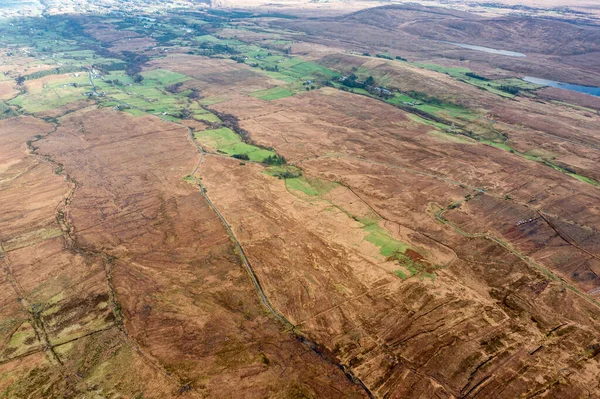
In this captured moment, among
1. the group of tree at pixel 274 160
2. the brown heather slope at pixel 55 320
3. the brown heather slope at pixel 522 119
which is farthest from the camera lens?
the brown heather slope at pixel 522 119

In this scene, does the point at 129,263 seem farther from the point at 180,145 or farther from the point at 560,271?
the point at 560,271

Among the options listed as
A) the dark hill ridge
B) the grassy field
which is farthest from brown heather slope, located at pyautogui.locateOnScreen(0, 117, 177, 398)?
the dark hill ridge

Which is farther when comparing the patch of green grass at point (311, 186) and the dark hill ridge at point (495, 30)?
the dark hill ridge at point (495, 30)

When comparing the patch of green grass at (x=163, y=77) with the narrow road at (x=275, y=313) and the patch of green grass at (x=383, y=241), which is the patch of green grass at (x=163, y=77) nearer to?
the narrow road at (x=275, y=313)

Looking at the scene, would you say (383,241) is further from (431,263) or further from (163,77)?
(163,77)

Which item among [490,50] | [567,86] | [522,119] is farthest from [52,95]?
[490,50]

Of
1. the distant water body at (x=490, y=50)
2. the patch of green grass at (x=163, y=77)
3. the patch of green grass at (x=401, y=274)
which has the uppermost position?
the distant water body at (x=490, y=50)

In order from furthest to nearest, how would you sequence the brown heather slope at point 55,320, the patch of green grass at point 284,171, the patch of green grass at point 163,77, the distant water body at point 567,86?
the patch of green grass at point 163,77
the distant water body at point 567,86
the patch of green grass at point 284,171
the brown heather slope at point 55,320

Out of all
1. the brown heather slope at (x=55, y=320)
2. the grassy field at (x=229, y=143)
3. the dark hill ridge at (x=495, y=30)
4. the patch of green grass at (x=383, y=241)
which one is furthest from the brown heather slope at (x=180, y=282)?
the dark hill ridge at (x=495, y=30)
